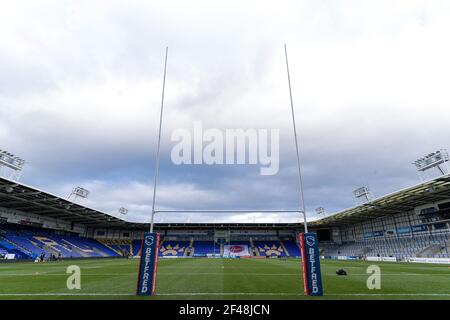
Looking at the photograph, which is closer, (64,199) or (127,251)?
(64,199)

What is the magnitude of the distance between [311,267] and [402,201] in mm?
36304

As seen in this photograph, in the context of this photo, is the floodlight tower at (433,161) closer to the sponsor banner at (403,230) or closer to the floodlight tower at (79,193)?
the sponsor banner at (403,230)

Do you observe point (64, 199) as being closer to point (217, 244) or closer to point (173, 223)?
point (173, 223)

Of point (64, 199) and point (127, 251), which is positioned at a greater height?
point (64, 199)

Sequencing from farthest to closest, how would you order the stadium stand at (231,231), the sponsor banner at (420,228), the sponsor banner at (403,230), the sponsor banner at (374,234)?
the sponsor banner at (374,234) → the sponsor banner at (403,230) → the sponsor banner at (420,228) → the stadium stand at (231,231)

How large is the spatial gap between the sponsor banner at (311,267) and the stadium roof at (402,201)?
2739cm

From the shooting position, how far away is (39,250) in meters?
35.9

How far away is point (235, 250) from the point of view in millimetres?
61281

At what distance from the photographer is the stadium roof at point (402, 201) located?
29.4m

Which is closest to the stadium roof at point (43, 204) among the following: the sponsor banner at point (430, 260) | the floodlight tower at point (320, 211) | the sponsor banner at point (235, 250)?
the sponsor banner at point (235, 250)
